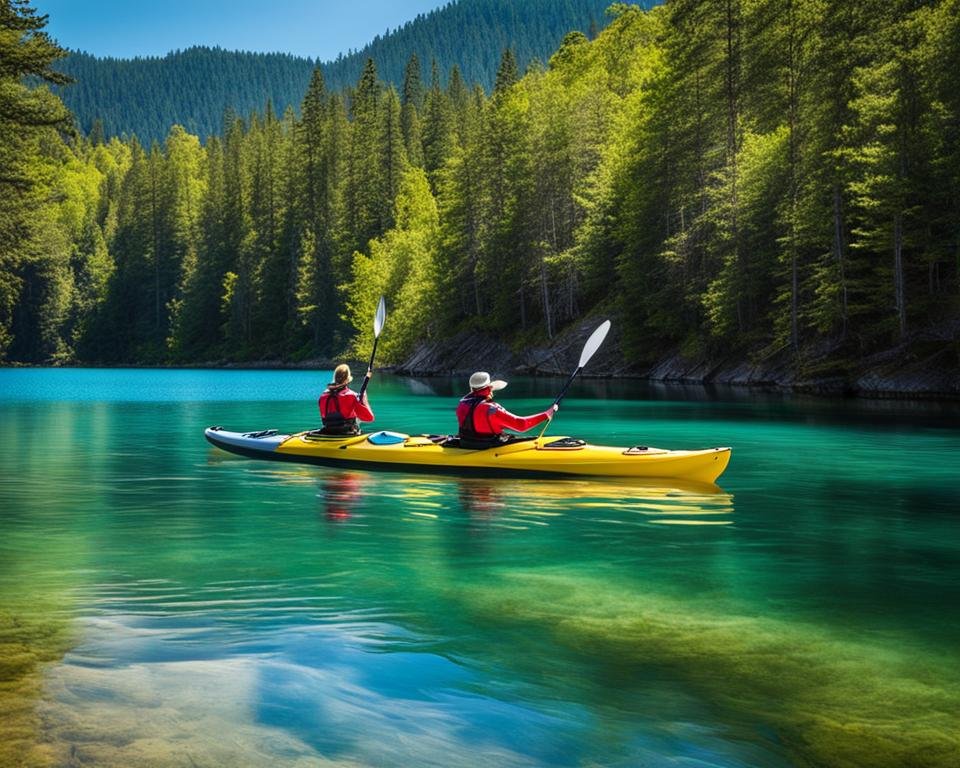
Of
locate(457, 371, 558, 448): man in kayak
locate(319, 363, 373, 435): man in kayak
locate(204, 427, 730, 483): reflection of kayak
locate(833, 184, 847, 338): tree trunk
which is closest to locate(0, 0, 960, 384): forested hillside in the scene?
locate(833, 184, 847, 338): tree trunk

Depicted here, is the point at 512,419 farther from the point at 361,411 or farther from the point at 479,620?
the point at 479,620

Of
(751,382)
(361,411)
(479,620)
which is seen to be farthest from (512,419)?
(751,382)

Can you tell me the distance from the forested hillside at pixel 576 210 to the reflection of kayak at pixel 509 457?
60.2 feet

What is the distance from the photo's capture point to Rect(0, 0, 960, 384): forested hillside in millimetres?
31000

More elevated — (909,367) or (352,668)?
(909,367)

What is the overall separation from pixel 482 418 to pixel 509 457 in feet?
2.28

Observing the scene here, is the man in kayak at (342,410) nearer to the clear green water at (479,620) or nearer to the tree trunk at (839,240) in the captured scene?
the clear green water at (479,620)

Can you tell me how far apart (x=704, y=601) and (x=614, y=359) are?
39.7m

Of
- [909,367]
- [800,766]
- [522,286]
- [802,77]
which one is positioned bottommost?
[800,766]

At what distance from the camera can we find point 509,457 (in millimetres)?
14250

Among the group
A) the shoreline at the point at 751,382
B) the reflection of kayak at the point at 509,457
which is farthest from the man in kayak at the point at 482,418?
the shoreline at the point at 751,382

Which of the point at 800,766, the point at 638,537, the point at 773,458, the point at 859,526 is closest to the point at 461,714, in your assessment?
the point at 800,766

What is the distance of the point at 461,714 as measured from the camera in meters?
5.34

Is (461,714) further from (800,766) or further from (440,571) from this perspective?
(440,571)
